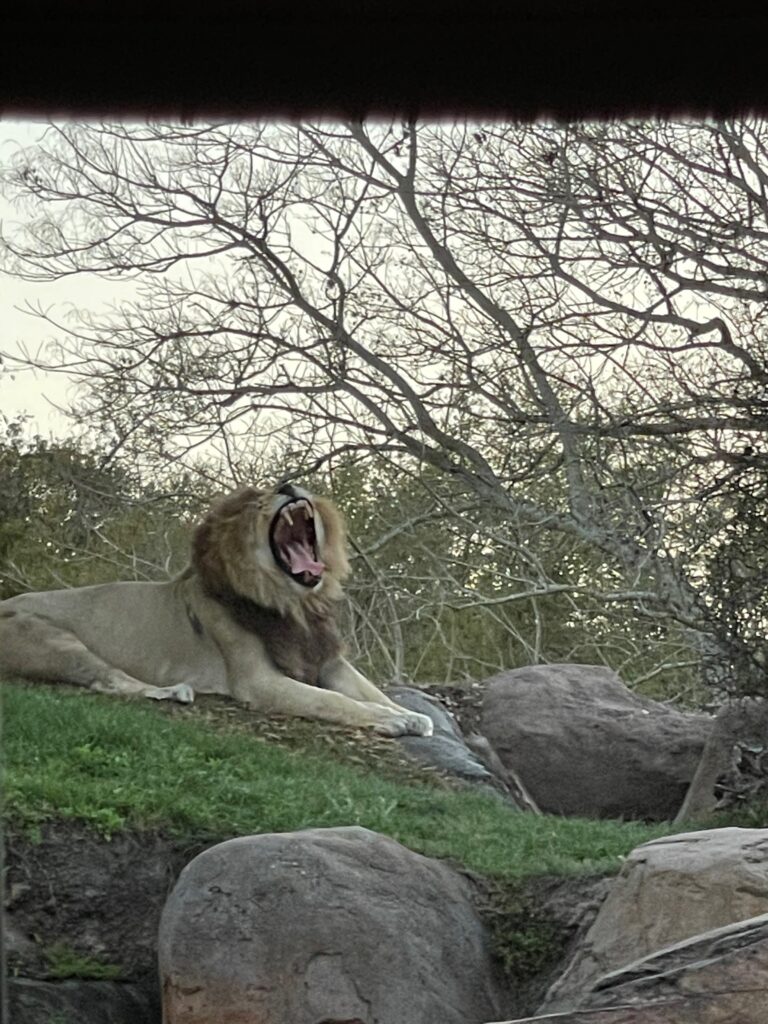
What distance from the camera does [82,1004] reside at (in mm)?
2631

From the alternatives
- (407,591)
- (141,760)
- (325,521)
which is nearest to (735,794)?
(407,591)

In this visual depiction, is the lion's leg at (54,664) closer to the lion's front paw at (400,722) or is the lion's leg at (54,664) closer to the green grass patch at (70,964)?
the lion's front paw at (400,722)

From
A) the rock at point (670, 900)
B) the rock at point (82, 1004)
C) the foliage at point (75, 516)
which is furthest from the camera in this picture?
the foliage at point (75, 516)

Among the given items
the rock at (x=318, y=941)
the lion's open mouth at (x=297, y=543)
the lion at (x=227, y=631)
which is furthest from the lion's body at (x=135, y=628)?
the rock at (x=318, y=941)

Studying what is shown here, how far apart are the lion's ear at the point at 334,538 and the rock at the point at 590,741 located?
14.7 inches

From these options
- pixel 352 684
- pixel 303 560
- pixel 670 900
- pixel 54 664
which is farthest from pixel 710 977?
pixel 54 664

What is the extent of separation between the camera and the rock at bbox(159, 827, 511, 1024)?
2508 mm

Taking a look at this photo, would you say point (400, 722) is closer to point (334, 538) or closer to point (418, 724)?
point (418, 724)

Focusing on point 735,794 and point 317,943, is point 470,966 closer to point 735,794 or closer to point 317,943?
point 317,943

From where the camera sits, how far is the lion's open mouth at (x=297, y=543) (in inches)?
115

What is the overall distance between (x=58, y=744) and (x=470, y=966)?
0.88 metres

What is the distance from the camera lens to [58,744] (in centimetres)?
283

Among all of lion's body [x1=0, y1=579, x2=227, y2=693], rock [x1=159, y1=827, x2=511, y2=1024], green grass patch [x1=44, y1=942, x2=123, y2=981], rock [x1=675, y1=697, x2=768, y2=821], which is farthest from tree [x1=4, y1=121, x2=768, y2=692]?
green grass patch [x1=44, y1=942, x2=123, y2=981]

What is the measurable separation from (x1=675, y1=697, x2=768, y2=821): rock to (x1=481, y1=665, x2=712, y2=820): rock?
0.02 m
